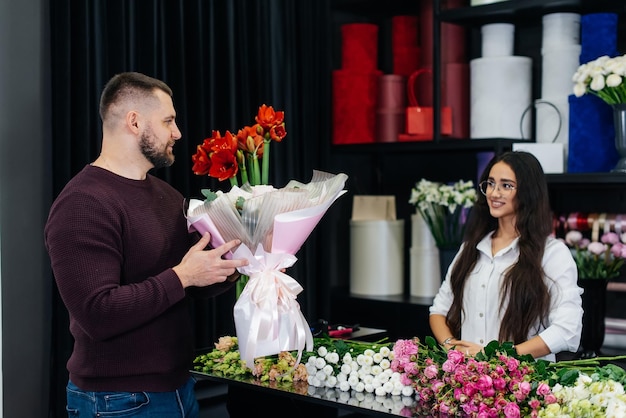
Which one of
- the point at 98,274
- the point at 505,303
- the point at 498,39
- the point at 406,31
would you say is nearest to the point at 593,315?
the point at 505,303

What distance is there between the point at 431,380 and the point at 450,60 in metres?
1.99

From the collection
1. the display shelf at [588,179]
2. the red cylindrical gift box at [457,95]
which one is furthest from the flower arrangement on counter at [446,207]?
the display shelf at [588,179]

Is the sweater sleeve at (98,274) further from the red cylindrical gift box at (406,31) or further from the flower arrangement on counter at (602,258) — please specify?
the red cylindrical gift box at (406,31)

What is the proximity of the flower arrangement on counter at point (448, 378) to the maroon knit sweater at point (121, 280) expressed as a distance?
0.74 feet

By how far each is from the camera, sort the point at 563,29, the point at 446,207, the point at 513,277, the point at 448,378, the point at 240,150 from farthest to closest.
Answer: the point at 446,207, the point at 563,29, the point at 513,277, the point at 240,150, the point at 448,378

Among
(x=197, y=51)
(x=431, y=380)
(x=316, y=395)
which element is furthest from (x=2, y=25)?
(x=431, y=380)

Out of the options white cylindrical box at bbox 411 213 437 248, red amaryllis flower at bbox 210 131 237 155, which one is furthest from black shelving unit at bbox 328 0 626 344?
red amaryllis flower at bbox 210 131 237 155

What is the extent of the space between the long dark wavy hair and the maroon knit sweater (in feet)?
3.10

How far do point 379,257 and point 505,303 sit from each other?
50.6 inches

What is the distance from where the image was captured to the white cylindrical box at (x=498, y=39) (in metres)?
3.50

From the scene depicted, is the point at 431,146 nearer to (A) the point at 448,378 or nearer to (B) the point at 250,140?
(B) the point at 250,140

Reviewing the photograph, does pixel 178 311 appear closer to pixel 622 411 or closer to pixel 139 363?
pixel 139 363

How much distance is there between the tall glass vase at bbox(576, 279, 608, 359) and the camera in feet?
10.2

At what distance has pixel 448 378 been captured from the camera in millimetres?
1924
